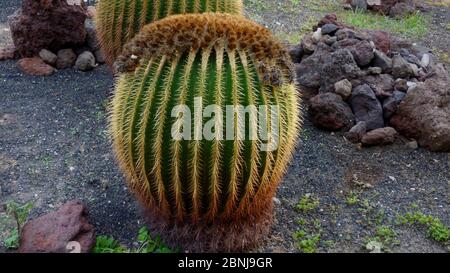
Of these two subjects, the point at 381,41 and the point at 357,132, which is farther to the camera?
the point at 381,41

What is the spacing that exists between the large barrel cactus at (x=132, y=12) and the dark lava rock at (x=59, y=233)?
1.88m

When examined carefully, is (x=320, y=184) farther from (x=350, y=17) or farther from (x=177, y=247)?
(x=350, y=17)

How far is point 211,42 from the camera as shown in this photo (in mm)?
3008

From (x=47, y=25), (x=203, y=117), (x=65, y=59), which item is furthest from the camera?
(x=65, y=59)

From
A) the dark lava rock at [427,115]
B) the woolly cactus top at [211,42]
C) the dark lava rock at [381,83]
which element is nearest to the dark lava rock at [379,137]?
the dark lava rock at [427,115]

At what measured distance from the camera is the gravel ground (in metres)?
3.65

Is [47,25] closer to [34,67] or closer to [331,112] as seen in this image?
[34,67]

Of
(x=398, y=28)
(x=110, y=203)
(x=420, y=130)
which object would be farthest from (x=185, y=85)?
(x=398, y=28)

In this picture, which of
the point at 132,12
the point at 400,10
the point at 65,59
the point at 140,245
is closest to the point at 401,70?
the point at 132,12

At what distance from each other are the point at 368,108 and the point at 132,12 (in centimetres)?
206

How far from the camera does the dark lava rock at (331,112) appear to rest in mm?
4707

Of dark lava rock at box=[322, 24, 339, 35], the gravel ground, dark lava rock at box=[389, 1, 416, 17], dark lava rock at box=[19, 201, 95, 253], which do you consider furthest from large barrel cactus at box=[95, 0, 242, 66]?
dark lava rock at box=[389, 1, 416, 17]

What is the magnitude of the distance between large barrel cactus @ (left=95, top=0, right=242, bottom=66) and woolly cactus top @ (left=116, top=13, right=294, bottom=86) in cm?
146

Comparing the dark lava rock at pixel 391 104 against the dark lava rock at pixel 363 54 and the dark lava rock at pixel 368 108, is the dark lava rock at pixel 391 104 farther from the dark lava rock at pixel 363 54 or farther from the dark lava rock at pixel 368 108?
the dark lava rock at pixel 363 54
